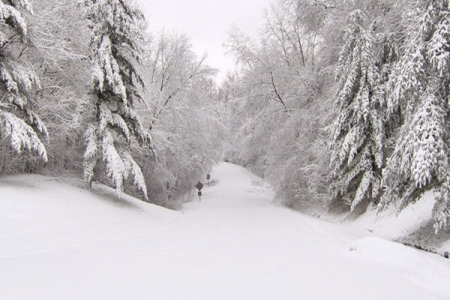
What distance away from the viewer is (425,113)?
858cm

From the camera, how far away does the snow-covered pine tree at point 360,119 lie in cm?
1357

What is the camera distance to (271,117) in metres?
22.0

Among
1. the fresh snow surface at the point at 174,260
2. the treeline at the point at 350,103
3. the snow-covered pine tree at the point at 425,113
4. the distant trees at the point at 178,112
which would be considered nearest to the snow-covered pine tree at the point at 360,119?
the treeline at the point at 350,103

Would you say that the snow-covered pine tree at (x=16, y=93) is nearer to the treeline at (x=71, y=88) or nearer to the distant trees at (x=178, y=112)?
the treeline at (x=71, y=88)

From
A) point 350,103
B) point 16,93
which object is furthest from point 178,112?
point 16,93

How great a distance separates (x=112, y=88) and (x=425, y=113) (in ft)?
33.6

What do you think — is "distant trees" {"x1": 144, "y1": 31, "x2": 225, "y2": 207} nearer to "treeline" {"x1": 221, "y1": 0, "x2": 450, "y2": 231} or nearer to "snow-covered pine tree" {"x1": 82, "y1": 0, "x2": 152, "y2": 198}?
"treeline" {"x1": 221, "y1": 0, "x2": 450, "y2": 231}

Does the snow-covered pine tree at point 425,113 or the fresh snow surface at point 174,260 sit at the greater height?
the snow-covered pine tree at point 425,113

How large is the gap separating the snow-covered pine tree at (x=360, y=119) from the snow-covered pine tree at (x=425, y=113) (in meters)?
3.92

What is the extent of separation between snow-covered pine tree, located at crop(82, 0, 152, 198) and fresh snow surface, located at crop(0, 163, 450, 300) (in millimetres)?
1673

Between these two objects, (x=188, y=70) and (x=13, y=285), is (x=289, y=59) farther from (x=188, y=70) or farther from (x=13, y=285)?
(x=13, y=285)

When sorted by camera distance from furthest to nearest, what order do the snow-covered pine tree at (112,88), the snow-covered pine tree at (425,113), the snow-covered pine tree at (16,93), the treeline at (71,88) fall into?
the snow-covered pine tree at (112,88) → the treeline at (71,88) → the snow-covered pine tree at (16,93) → the snow-covered pine tree at (425,113)

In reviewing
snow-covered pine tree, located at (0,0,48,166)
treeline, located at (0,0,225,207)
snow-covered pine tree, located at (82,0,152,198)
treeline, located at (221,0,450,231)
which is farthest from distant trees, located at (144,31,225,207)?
snow-covered pine tree, located at (0,0,48,166)

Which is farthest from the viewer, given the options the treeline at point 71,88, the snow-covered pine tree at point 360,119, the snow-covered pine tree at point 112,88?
the snow-covered pine tree at point 360,119
